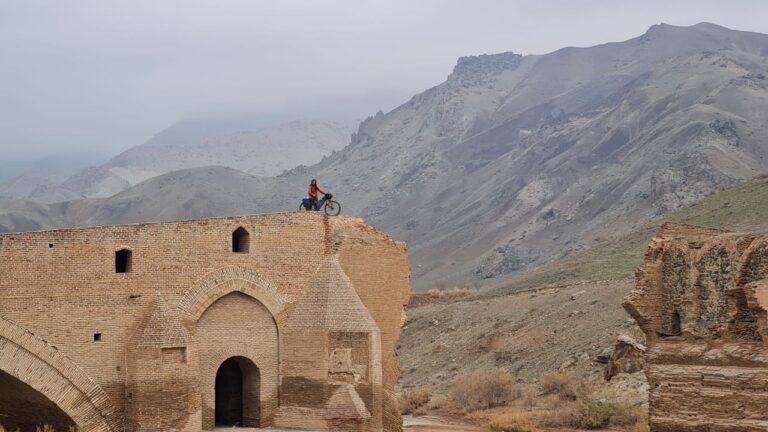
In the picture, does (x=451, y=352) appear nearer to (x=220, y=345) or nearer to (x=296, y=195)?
(x=220, y=345)

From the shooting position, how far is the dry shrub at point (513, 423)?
24469mm

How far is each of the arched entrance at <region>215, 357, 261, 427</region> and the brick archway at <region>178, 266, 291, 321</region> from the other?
1199 millimetres

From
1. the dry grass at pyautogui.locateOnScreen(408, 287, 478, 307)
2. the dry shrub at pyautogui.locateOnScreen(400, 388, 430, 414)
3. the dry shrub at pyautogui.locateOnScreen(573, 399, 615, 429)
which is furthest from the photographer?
the dry grass at pyautogui.locateOnScreen(408, 287, 478, 307)

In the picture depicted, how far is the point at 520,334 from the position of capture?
3738cm

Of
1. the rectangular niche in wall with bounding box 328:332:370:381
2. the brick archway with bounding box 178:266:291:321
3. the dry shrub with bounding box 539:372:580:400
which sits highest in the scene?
the brick archway with bounding box 178:266:291:321

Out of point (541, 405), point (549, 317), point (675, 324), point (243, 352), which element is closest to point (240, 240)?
point (243, 352)

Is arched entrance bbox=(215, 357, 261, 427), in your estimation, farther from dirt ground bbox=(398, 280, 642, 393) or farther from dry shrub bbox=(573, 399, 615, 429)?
dirt ground bbox=(398, 280, 642, 393)

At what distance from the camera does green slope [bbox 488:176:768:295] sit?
4238 centimetres

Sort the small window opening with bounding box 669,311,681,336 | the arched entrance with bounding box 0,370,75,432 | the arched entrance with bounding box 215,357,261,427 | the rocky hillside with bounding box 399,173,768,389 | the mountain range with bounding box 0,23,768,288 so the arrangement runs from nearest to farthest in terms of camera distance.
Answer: the small window opening with bounding box 669,311,681,336
the arched entrance with bounding box 0,370,75,432
the arched entrance with bounding box 215,357,261,427
the rocky hillside with bounding box 399,173,768,389
the mountain range with bounding box 0,23,768,288

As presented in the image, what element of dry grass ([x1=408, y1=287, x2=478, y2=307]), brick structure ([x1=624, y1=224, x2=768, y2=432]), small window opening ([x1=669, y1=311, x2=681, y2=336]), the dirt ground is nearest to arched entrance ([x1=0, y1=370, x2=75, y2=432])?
brick structure ([x1=624, y1=224, x2=768, y2=432])

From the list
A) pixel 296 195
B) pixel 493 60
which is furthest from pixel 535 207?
pixel 493 60

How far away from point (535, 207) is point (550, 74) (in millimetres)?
47175

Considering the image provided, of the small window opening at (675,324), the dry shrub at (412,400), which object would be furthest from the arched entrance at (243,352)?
the dry shrub at (412,400)

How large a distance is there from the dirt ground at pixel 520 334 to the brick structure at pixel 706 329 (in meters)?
12.8
